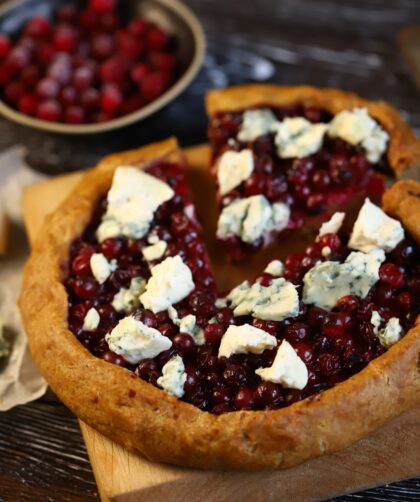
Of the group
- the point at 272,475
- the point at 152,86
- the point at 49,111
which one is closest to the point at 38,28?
the point at 49,111

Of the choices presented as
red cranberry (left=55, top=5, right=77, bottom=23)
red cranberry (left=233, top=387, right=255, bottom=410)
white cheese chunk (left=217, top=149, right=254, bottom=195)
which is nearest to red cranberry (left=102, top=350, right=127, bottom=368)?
red cranberry (left=233, top=387, right=255, bottom=410)

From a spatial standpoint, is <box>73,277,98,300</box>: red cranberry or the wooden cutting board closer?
the wooden cutting board

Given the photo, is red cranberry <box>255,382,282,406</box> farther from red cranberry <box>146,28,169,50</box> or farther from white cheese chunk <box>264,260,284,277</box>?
red cranberry <box>146,28,169,50</box>

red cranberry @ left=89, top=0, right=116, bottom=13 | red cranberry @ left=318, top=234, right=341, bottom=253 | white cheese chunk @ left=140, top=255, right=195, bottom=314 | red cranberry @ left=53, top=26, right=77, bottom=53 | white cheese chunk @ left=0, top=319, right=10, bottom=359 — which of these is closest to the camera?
white cheese chunk @ left=140, top=255, right=195, bottom=314

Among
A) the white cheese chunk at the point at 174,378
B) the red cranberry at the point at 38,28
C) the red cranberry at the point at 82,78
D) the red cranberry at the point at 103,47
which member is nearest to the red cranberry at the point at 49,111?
the red cranberry at the point at 82,78

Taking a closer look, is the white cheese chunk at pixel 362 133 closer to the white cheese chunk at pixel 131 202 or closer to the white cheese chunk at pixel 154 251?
the white cheese chunk at pixel 131 202

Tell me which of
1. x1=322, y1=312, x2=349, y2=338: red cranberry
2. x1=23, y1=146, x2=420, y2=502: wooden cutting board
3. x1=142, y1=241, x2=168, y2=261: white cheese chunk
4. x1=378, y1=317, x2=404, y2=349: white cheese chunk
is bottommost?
x1=23, y1=146, x2=420, y2=502: wooden cutting board
